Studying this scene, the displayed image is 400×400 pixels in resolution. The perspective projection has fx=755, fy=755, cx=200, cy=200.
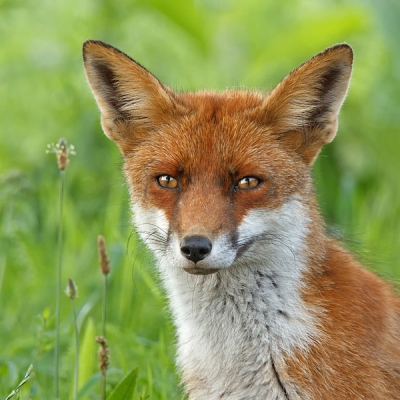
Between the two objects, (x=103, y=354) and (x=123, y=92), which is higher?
(x=123, y=92)

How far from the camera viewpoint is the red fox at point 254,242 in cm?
464

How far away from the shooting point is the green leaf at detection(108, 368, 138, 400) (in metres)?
4.75

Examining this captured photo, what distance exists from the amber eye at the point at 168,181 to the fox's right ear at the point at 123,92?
21.0 inches

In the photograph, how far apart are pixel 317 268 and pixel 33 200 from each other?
475 cm

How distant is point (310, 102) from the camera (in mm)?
5152

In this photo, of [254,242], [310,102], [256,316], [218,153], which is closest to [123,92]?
[218,153]

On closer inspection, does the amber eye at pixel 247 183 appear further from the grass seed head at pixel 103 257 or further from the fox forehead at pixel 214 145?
the grass seed head at pixel 103 257

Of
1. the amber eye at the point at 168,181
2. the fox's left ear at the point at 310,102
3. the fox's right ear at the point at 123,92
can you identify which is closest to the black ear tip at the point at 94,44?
the fox's right ear at the point at 123,92

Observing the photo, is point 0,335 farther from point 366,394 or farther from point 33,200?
point 366,394

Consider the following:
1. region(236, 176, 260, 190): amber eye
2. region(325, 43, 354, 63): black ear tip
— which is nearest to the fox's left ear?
region(325, 43, 354, 63): black ear tip

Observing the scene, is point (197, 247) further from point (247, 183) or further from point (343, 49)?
point (343, 49)

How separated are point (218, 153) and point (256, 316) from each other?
109 cm

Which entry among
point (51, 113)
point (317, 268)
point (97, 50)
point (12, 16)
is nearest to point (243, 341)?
point (317, 268)

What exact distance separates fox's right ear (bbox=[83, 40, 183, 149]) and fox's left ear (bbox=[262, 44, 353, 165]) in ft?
2.36
